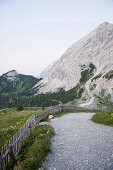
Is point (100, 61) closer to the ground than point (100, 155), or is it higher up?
higher up

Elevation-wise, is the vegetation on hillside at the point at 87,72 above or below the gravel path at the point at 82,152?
above

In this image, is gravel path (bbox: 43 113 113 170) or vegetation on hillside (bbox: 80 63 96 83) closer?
gravel path (bbox: 43 113 113 170)

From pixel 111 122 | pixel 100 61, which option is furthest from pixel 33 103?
pixel 111 122

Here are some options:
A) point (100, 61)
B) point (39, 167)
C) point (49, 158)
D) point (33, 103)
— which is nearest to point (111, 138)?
point (49, 158)

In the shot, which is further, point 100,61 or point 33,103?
point 100,61

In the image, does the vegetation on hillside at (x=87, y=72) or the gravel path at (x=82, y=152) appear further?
the vegetation on hillside at (x=87, y=72)

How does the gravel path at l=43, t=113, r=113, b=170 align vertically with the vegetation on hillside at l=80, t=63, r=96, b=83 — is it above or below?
below

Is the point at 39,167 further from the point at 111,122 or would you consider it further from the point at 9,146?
the point at 111,122

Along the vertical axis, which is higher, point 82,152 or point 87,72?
Result: point 87,72

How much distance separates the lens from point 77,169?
693 centimetres

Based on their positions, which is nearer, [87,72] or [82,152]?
[82,152]

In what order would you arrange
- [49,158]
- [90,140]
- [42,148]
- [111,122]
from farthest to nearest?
[111,122], [90,140], [42,148], [49,158]

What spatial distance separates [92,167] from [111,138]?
4327mm

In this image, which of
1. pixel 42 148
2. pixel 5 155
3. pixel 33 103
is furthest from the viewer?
pixel 33 103
